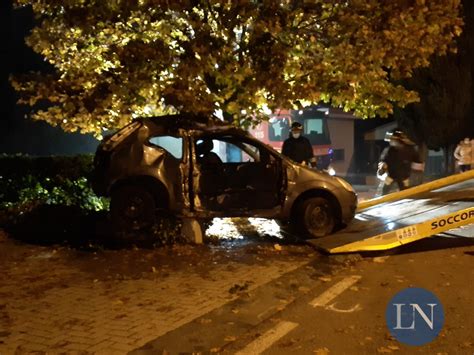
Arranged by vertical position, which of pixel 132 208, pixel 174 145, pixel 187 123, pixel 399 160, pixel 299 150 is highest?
pixel 187 123

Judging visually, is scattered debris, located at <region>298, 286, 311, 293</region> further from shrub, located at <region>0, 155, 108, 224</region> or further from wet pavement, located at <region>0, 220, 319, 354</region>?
shrub, located at <region>0, 155, 108, 224</region>

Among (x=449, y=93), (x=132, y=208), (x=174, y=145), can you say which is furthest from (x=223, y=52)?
(x=449, y=93)

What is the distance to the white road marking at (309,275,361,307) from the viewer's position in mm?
6039

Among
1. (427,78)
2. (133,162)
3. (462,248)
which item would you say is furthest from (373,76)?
(427,78)

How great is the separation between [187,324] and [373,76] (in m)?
5.35

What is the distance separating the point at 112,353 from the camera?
4648 mm

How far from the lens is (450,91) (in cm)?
1684

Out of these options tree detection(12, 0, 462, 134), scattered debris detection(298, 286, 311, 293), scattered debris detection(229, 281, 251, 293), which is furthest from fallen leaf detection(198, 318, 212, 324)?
tree detection(12, 0, 462, 134)

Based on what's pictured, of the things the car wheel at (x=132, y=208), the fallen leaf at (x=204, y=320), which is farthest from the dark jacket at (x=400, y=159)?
the fallen leaf at (x=204, y=320)

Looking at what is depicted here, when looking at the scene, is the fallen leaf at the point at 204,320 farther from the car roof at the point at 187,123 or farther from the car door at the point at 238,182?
the car roof at the point at 187,123

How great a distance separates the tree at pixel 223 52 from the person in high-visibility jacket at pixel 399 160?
6.39 feet

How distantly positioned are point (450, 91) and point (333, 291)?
12.3 metres

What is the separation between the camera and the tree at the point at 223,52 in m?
7.94

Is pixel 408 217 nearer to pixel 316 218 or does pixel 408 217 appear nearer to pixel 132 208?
pixel 316 218
